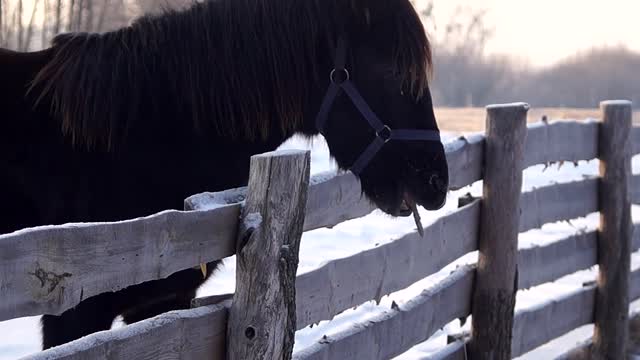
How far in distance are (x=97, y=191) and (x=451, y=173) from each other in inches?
60.6

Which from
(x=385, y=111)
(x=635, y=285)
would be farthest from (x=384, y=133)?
(x=635, y=285)

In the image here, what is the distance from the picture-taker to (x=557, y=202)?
193 inches

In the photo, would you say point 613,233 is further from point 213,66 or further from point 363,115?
point 213,66

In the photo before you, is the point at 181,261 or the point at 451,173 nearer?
the point at 181,261

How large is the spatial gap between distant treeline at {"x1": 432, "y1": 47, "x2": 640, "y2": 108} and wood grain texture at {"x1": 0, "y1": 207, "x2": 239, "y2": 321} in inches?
956

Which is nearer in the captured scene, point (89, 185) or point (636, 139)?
point (89, 185)

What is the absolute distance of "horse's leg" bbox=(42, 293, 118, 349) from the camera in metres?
2.85

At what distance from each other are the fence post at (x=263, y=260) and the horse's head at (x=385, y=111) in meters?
1.01

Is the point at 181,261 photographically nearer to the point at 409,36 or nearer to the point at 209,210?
the point at 209,210

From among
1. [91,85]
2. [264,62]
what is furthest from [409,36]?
[91,85]

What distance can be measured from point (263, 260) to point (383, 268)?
4.17ft

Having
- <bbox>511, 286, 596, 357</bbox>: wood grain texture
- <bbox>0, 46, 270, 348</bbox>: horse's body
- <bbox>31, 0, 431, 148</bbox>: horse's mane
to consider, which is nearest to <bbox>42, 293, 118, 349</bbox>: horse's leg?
<bbox>0, 46, 270, 348</bbox>: horse's body

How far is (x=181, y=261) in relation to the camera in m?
2.09

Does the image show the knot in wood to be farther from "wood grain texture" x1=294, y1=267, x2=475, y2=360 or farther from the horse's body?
the horse's body
